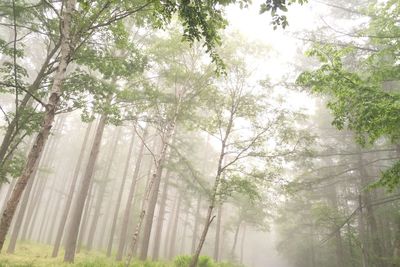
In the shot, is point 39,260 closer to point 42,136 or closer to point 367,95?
point 42,136

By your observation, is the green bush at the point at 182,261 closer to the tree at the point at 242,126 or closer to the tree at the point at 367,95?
the tree at the point at 242,126

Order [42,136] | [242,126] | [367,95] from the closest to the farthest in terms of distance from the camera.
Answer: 1. [42,136]
2. [367,95]
3. [242,126]

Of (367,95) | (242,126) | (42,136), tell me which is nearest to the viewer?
(42,136)

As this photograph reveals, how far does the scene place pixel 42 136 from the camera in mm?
6355

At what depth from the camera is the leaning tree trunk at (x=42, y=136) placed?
19.3ft

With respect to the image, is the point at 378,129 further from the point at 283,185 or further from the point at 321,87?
the point at 283,185

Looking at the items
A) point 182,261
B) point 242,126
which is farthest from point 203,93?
point 182,261

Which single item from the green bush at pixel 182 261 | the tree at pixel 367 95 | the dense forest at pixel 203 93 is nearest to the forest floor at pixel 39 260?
the dense forest at pixel 203 93

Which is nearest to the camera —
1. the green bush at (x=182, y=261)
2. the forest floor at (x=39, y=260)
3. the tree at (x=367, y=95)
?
the tree at (x=367, y=95)

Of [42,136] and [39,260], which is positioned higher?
[42,136]

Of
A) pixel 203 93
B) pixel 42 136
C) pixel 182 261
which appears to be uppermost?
pixel 203 93

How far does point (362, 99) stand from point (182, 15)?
5.09m

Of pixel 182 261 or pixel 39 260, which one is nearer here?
pixel 182 261

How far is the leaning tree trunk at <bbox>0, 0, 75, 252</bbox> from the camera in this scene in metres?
5.88
